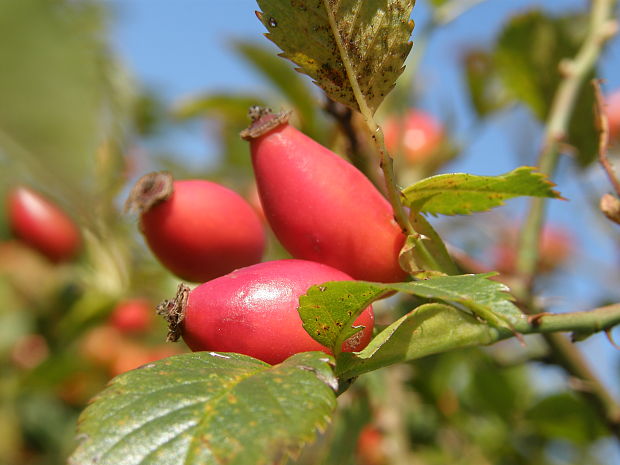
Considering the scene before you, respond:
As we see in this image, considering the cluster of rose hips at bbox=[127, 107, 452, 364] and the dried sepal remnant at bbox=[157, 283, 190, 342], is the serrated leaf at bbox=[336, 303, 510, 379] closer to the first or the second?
the cluster of rose hips at bbox=[127, 107, 452, 364]

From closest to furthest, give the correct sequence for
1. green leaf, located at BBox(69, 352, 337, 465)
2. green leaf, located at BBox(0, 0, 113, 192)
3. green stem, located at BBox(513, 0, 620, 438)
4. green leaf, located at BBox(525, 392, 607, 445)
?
green leaf, located at BBox(0, 0, 113, 192) → green leaf, located at BBox(69, 352, 337, 465) → green stem, located at BBox(513, 0, 620, 438) → green leaf, located at BBox(525, 392, 607, 445)

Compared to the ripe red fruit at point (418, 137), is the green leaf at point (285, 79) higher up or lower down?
higher up

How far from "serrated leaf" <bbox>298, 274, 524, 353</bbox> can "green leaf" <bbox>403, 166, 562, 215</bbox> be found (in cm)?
13

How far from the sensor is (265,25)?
68 centimetres

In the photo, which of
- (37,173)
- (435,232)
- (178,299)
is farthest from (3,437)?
(37,173)

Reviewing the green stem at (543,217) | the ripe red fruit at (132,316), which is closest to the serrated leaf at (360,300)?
the green stem at (543,217)

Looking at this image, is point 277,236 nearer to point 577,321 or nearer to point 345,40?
point 345,40

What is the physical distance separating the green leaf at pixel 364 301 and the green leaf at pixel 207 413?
1.7 inches

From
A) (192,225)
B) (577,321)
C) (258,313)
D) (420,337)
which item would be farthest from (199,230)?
(577,321)

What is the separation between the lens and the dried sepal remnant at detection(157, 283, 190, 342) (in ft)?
2.35

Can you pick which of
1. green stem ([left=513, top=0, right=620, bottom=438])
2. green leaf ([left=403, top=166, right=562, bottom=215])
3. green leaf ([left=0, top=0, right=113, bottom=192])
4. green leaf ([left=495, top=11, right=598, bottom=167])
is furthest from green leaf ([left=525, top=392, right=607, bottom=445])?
green leaf ([left=0, top=0, right=113, bottom=192])

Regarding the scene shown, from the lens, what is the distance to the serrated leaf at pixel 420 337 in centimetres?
65

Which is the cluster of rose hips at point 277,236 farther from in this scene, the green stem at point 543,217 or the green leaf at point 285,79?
the green leaf at point 285,79

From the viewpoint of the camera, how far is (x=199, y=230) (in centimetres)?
85
